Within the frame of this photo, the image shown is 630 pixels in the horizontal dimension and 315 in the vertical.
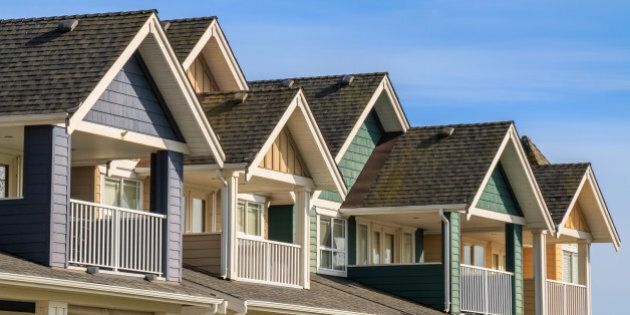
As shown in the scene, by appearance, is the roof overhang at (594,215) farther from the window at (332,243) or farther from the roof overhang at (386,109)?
the window at (332,243)

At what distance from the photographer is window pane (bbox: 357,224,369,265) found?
4031 cm

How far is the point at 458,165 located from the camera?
39500 mm

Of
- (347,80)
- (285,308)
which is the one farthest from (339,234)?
(285,308)

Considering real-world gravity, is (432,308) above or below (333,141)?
below

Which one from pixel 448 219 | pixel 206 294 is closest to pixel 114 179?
pixel 206 294

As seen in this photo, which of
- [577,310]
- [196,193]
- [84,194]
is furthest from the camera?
[577,310]

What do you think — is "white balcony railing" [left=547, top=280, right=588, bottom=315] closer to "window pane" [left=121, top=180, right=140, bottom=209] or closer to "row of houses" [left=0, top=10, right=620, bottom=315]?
"row of houses" [left=0, top=10, right=620, bottom=315]

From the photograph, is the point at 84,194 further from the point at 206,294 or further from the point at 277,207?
the point at 277,207

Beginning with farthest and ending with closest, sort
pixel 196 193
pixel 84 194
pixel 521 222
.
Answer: pixel 521 222, pixel 196 193, pixel 84 194

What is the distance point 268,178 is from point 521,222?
1092 centimetres

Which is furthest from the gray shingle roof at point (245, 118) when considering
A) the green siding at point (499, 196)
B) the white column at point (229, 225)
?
the green siding at point (499, 196)

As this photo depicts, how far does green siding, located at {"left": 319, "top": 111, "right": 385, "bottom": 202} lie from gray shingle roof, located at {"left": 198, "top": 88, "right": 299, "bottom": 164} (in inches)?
219

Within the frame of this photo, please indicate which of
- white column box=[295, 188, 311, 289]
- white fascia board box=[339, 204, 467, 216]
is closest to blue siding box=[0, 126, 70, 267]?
white column box=[295, 188, 311, 289]

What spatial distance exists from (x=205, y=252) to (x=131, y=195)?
5.80ft
